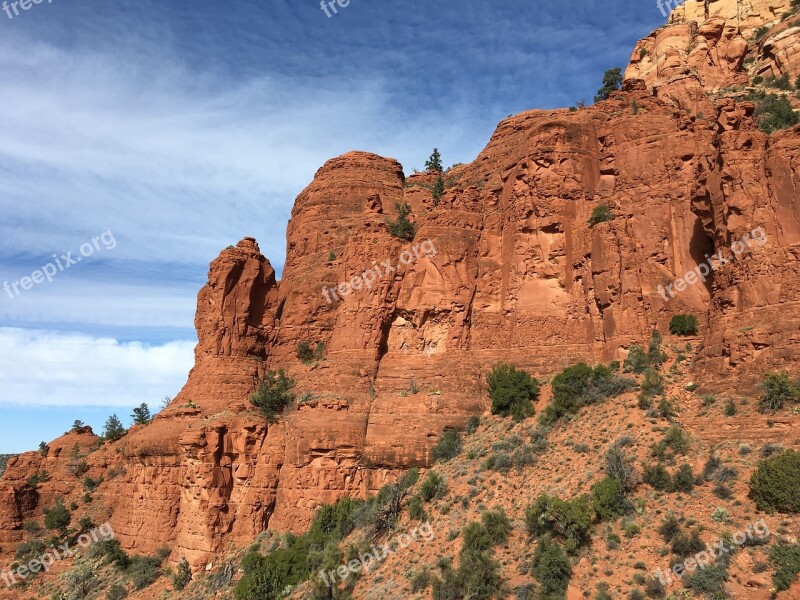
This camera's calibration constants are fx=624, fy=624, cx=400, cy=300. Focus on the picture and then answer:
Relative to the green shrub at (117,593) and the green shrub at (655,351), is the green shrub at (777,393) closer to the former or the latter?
the green shrub at (655,351)

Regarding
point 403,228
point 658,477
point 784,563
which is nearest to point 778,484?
Answer: point 784,563

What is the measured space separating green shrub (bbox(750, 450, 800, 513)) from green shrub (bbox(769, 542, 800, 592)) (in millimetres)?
1501

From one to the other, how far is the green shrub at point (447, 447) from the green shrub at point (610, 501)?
9686mm

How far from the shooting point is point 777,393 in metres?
22.4

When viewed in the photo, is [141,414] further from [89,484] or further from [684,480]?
[684,480]

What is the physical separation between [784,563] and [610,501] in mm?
5957

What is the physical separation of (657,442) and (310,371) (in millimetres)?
21092

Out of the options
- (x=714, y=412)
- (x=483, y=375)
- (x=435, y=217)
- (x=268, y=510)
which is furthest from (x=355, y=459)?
(x=714, y=412)

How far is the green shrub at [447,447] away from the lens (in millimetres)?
31234

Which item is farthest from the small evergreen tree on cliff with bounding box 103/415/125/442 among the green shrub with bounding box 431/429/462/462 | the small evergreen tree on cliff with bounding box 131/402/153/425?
the green shrub with bounding box 431/429/462/462

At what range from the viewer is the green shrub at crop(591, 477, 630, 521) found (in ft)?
72.0

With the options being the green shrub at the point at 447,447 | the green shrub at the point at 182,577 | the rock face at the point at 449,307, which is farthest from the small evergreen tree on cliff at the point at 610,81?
the green shrub at the point at 182,577

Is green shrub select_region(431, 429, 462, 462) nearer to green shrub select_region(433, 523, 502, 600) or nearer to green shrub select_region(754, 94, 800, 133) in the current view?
green shrub select_region(433, 523, 502, 600)

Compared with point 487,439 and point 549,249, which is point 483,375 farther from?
point 549,249
